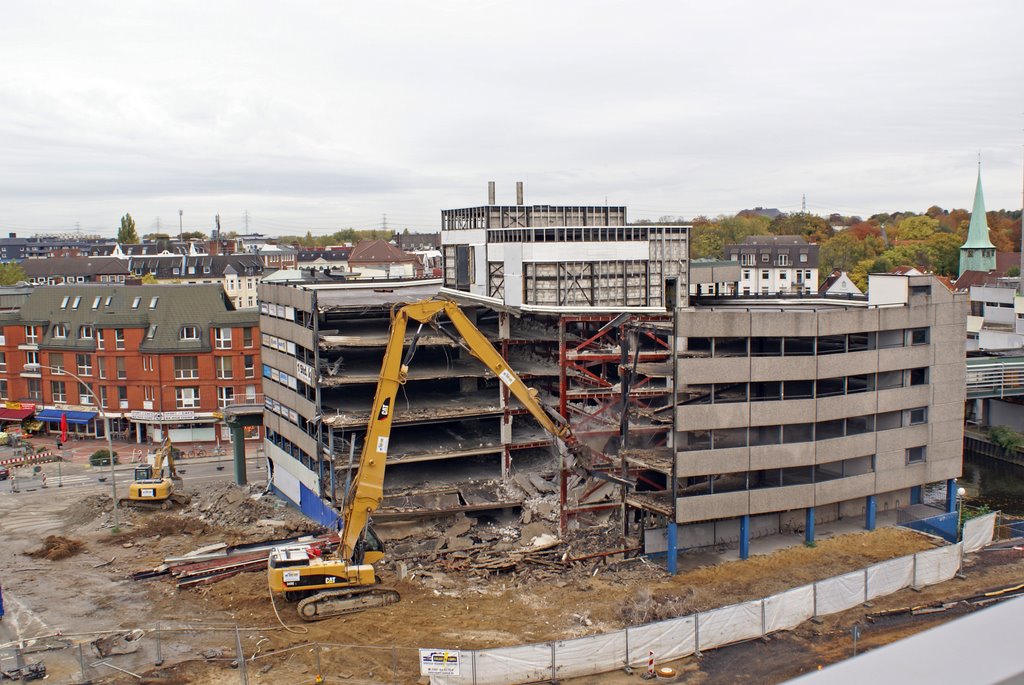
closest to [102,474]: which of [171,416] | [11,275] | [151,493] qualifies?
[171,416]

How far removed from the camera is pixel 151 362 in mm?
76688

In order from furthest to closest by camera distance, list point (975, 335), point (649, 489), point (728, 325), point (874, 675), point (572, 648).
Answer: point (975, 335) → point (649, 489) → point (728, 325) → point (572, 648) → point (874, 675)

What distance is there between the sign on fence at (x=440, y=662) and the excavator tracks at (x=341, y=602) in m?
8.24

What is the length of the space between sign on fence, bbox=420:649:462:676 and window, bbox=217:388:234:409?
48.3 meters

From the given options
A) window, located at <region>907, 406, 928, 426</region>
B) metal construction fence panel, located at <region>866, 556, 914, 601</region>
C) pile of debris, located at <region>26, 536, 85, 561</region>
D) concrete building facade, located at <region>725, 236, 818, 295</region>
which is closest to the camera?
metal construction fence panel, located at <region>866, 556, 914, 601</region>

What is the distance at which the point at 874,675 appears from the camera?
3.12m

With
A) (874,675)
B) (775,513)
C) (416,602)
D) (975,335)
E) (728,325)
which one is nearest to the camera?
(874,675)

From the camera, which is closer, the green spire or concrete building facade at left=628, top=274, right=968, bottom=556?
concrete building facade at left=628, top=274, right=968, bottom=556

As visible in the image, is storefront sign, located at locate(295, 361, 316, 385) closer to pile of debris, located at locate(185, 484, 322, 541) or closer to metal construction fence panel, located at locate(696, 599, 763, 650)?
pile of debris, located at locate(185, 484, 322, 541)

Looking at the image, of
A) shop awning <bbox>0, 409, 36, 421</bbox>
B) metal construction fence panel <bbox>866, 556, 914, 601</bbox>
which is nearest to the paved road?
shop awning <bbox>0, 409, 36, 421</bbox>

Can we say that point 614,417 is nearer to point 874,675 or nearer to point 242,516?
point 242,516

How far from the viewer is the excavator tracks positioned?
3906 centimetres

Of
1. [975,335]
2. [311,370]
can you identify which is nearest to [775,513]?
[311,370]

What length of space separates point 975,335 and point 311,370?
2893 inches
